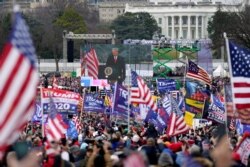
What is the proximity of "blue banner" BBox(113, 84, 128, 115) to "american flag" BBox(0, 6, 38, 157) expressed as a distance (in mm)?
17208

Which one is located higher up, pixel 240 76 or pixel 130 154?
pixel 240 76

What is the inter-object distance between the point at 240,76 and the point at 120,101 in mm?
12271

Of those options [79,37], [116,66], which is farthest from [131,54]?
[116,66]

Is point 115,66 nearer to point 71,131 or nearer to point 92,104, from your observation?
point 92,104

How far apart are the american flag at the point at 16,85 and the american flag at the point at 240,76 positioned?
5.28 meters

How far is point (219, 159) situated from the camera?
367 inches

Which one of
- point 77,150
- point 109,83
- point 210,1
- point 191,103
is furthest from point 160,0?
point 77,150

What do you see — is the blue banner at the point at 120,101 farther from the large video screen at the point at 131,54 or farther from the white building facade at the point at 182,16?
the white building facade at the point at 182,16

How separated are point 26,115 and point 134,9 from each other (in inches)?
5999

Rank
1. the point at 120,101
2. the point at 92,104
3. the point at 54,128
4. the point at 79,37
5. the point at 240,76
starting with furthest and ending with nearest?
the point at 79,37, the point at 92,104, the point at 120,101, the point at 54,128, the point at 240,76

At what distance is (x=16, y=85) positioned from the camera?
9.59 m

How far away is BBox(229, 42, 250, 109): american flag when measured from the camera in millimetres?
14727

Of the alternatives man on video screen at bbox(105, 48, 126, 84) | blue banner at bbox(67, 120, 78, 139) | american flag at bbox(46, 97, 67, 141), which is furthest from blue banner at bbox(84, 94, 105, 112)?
american flag at bbox(46, 97, 67, 141)

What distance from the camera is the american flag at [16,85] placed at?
944 cm
